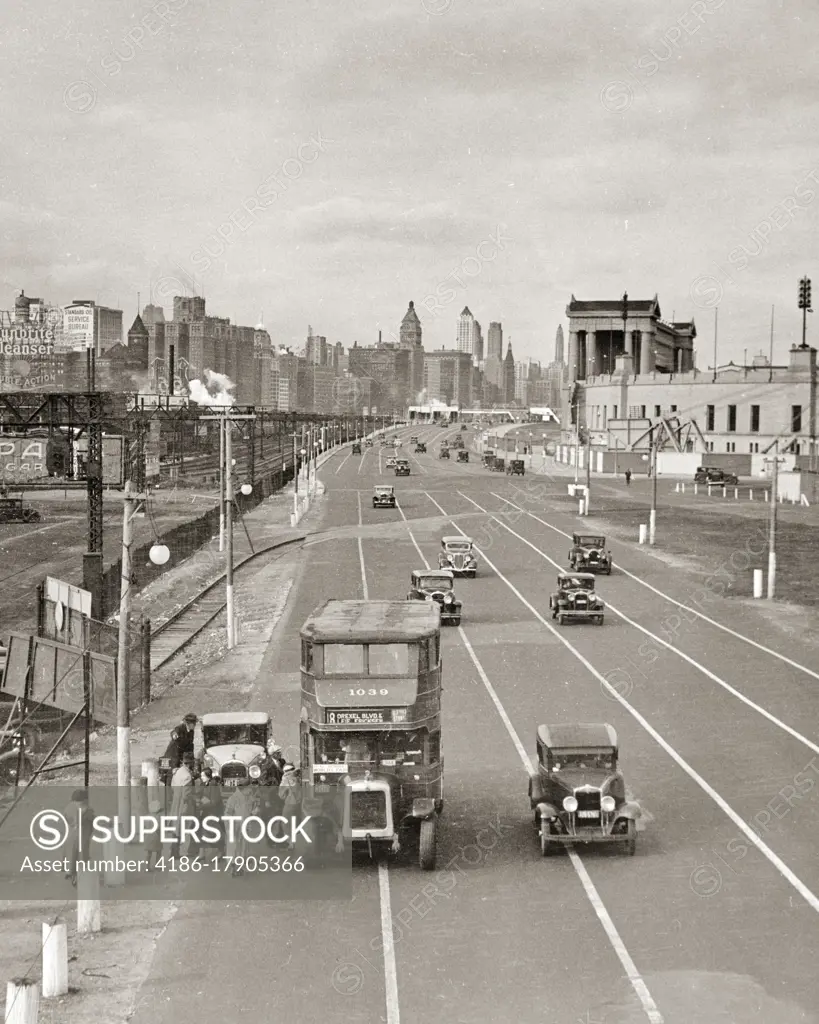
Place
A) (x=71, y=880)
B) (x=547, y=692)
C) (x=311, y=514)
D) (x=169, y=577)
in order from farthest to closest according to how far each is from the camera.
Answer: (x=311, y=514) < (x=169, y=577) < (x=547, y=692) < (x=71, y=880)

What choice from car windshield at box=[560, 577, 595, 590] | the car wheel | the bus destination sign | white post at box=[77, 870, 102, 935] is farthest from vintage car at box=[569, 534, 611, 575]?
white post at box=[77, 870, 102, 935]

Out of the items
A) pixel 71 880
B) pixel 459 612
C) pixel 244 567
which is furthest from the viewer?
pixel 244 567

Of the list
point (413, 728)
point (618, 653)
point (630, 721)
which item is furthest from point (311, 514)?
point (413, 728)

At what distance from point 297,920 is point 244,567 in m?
41.1

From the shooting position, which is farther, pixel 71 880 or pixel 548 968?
pixel 71 880

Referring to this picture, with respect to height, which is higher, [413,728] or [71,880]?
[413,728]

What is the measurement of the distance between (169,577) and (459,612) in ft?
57.4

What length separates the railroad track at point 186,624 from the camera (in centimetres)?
3612

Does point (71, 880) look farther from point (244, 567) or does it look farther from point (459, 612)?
point (244, 567)

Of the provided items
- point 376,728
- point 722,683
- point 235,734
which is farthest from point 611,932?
point 722,683

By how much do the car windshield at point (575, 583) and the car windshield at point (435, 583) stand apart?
3994 millimetres

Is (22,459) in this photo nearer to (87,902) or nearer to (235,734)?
(235,734)

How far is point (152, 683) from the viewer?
32000 millimetres

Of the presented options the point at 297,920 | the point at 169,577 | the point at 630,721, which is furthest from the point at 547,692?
the point at 169,577
